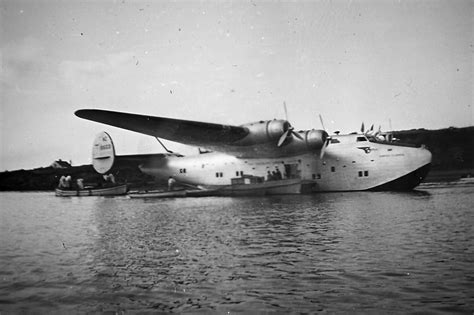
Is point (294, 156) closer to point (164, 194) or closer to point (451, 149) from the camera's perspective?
point (164, 194)

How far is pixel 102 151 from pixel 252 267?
1851cm

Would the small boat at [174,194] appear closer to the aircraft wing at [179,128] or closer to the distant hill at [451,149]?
the aircraft wing at [179,128]

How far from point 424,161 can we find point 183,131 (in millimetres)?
10166

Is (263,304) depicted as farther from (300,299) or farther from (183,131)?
(183,131)

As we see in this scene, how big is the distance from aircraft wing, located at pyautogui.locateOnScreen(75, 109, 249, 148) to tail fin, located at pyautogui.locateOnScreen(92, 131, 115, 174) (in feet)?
13.8

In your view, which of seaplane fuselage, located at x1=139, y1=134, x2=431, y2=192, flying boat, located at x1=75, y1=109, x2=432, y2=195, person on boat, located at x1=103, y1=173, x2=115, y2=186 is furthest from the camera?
person on boat, located at x1=103, y1=173, x2=115, y2=186

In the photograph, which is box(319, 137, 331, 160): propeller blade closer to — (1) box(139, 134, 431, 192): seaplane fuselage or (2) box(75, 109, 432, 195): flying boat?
(2) box(75, 109, 432, 195): flying boat

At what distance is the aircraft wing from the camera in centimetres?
1541

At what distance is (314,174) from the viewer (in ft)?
61.8

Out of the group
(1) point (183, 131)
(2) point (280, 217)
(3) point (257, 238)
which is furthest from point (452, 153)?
(3) point (257, 238)

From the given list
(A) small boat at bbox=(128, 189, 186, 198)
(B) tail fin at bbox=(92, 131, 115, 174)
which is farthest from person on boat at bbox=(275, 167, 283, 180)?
(B) tail fin at bbox=(92, 131, 115, 174)

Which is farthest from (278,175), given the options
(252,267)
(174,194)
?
(252,267)

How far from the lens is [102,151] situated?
22.0m

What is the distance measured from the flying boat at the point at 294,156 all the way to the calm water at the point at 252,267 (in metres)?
8.96
